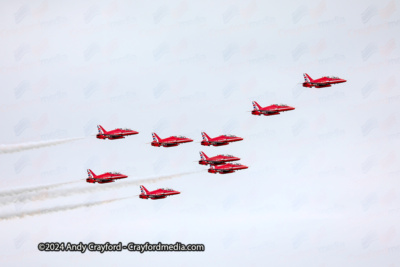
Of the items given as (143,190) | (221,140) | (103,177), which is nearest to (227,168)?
(221,140)

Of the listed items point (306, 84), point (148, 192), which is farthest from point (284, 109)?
point (148, 192)

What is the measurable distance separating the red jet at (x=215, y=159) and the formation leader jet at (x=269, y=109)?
8986 millimetres

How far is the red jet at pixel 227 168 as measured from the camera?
151 metres

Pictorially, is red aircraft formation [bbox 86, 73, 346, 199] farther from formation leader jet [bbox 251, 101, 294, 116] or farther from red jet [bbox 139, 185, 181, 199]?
red jet [bbox 139, 185, 181, 199]

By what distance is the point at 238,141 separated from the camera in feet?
491

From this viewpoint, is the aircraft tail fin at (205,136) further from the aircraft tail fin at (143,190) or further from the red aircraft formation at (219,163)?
the aircraft tail fin at (143,190)

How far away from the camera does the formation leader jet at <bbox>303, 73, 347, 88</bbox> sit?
14850 cm

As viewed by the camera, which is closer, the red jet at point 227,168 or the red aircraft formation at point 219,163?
the red aircraft formation at point 219,163

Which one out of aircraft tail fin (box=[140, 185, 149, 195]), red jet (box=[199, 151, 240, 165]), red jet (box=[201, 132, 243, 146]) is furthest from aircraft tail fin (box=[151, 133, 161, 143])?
aircraft tail fin (box=[140, 185, 149, 195])

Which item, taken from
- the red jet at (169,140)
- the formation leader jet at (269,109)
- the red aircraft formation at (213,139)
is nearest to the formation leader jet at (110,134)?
the red aircraft formation at (213,139)

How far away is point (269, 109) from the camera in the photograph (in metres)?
Answer: 148

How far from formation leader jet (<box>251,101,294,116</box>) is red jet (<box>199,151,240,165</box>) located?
29.5ft

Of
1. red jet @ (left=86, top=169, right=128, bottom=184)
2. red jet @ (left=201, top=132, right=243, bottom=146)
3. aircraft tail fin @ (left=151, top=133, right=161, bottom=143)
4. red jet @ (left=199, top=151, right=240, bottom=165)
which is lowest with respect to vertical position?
red jet @ (left=86, top=169, right=128, bottom=184)

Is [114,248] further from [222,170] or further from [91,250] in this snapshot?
[222,170]
